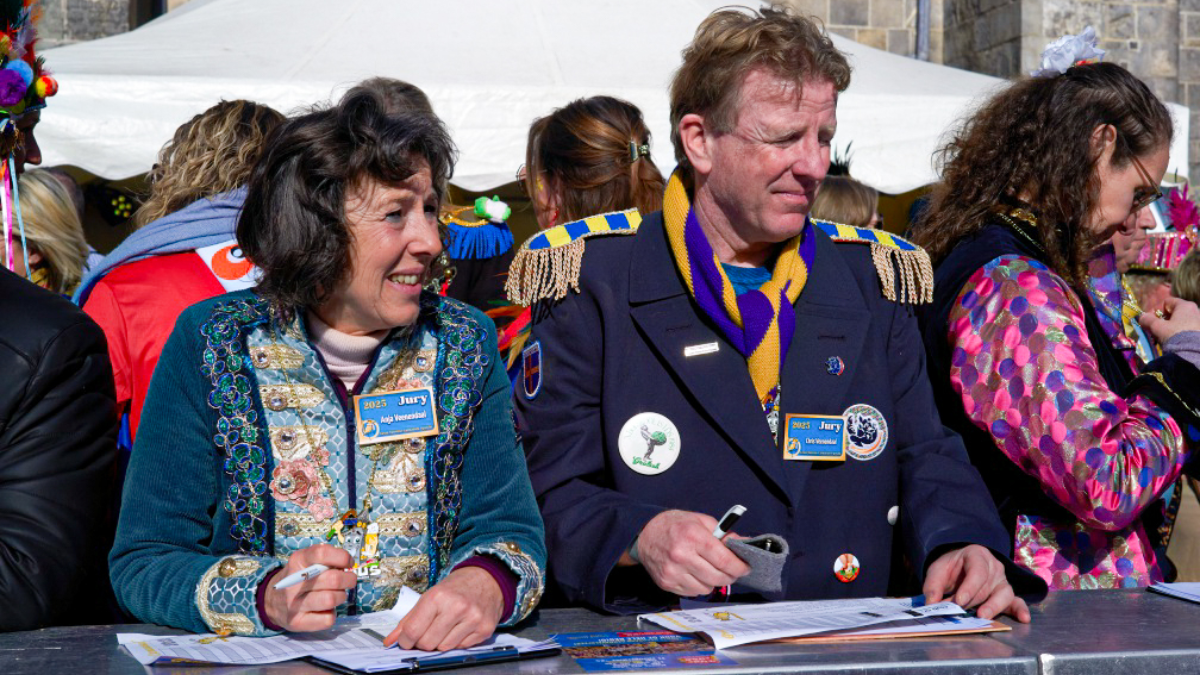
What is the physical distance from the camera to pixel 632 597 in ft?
8.03

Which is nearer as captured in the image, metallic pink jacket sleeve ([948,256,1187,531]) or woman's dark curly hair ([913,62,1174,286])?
metallic pink jacket sleeve ([948,256,1187,531])

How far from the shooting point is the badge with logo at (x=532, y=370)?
2652 mm

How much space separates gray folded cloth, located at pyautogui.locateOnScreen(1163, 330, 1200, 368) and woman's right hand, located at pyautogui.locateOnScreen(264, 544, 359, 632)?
187cm

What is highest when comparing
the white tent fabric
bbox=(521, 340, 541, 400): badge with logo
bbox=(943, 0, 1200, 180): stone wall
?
bbox=(943, 0, 1200, 180): stone wall

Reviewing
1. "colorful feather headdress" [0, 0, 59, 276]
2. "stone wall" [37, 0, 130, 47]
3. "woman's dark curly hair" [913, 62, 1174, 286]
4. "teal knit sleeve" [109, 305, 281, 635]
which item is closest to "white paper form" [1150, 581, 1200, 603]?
"woman's dark curly hair" [913, 62, 1174, 286]

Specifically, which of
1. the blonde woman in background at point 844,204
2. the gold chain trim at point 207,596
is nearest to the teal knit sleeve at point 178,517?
the gold chain trim at point 207,596

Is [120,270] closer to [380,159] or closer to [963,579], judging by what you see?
[380,159]

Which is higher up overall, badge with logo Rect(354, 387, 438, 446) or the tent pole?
the tent pole

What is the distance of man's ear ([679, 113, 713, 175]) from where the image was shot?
108 inches

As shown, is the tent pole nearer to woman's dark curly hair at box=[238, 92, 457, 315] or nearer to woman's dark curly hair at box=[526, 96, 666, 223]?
woman's dark curly hair at box=[526, 96, 666, 223]

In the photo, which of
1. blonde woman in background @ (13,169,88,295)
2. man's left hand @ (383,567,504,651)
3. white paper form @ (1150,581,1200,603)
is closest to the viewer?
man's left hand @ (383,567,504,651)

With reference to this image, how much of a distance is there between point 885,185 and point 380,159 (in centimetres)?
414

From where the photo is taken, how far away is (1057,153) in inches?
119

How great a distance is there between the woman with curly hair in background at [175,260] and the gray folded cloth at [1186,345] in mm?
2170
